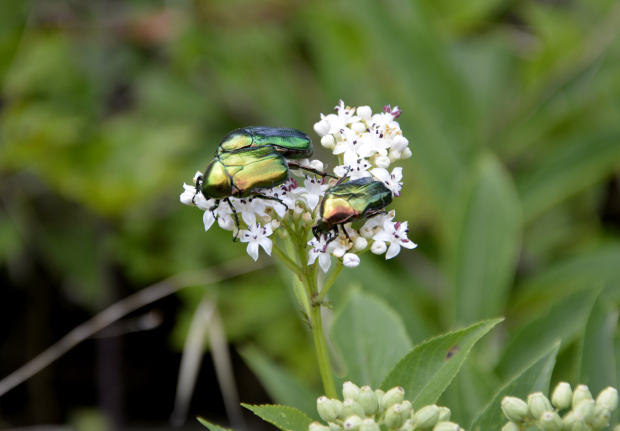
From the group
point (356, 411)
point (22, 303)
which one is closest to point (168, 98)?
point (22, 303)

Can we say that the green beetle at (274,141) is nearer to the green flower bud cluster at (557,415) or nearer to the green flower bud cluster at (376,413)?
the green flower bud cluster at (376,413)

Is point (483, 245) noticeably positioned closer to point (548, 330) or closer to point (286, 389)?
point (548, 330)

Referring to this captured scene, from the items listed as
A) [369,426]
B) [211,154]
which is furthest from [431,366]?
[211,154]

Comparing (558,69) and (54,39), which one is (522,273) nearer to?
(558,69)

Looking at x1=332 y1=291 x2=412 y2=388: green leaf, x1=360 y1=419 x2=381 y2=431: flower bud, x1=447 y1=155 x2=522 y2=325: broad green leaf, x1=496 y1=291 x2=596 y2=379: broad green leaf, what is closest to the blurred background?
x1=447 y1=155 x2=522 y2=325: broad green leaf

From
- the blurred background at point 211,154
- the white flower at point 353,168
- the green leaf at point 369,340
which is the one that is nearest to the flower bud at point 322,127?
the white flower at point 353,168
